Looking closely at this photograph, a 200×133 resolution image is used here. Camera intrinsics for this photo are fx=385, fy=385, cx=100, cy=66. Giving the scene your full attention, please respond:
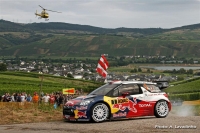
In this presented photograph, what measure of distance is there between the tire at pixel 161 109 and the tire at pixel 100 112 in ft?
7.78

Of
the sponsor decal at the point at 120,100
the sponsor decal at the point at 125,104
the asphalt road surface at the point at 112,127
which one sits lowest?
the asphalt road surface at the point at 112,127

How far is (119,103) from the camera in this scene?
49.8 feet

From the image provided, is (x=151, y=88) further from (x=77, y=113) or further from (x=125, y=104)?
(x=77, y=113)

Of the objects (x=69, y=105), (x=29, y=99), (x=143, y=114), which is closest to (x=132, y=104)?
(x=143, y=114)

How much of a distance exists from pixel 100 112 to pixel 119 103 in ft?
3.39

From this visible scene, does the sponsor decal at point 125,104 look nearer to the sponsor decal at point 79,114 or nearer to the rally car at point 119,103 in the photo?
the rally car at point 119,103

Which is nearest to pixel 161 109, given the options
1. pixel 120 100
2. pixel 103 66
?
pixel 120 100

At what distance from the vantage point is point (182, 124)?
13023mm

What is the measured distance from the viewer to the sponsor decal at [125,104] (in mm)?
15103

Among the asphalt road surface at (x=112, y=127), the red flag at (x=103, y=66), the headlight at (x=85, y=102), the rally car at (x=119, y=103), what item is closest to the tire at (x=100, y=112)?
the rally car at (x=119, y=103)

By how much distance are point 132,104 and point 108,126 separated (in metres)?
2.61

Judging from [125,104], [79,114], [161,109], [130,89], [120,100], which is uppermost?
[130,89]

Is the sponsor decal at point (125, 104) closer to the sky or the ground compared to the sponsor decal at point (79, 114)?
closer to the sky

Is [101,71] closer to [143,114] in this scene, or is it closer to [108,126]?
[143,114]
